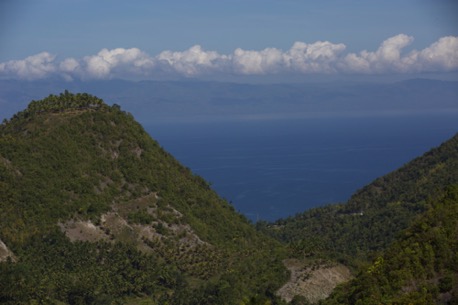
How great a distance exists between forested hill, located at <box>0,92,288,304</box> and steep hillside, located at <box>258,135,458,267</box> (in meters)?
14.2

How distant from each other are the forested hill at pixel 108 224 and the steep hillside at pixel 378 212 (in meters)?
14.2

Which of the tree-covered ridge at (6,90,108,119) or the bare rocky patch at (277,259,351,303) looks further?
the tree-covered ridge at (6,90,108,119)

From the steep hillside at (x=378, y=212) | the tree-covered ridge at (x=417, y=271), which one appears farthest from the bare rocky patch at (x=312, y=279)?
the steep hillside at (x=378, y=212)

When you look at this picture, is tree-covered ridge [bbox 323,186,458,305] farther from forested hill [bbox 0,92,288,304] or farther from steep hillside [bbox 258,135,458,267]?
steep hillside [bbox 258,135,458,267]

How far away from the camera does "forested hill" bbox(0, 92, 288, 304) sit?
50.4 meters

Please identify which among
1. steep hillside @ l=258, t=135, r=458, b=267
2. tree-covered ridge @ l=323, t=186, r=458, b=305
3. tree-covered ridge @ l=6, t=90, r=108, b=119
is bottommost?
steep hillside @ l=258, t=135, r=458, b=267

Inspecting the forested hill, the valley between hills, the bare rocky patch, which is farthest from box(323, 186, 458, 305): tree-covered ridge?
the bare rocky patch

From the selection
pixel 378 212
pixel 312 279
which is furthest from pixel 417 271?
pixel 378 212

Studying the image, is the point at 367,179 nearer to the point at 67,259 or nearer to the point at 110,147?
the point at 110,147

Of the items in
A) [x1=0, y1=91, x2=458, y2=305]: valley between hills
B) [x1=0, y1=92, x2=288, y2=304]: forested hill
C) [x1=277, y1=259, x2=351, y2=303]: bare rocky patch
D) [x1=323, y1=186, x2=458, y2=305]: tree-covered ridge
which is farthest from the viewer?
[x1=277, y1=259, x2=351, y2=303]: bare rocky patch

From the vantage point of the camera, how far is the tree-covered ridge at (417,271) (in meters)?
33.3

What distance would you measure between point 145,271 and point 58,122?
63.3 feet

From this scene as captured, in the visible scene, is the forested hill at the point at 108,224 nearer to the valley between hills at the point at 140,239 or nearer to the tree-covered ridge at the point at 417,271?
the valley between hills at the point at 140,239

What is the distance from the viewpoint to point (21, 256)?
5150cm
